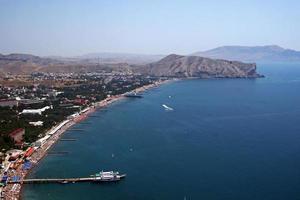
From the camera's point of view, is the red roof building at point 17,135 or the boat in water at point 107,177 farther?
the red roof building at point 17,135

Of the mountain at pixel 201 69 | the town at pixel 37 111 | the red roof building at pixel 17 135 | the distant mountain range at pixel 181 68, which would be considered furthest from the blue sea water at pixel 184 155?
the distant mountain range at pixel 181 68

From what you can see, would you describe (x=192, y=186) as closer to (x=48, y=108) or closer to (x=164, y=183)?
(x=164, y=183)

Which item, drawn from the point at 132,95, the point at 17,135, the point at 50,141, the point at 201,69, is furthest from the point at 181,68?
the point at 17,135

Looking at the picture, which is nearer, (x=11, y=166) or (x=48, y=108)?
(x=11, y=166)

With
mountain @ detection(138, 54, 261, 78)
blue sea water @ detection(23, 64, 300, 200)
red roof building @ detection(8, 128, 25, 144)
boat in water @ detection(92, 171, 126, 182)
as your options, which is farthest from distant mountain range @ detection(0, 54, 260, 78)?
boat in water @ detection(92, 171, 126, 182)

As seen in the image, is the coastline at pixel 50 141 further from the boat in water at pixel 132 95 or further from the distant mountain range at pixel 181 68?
the distant mountain range at pixel 181 68

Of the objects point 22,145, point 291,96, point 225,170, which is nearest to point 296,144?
point 225,170
